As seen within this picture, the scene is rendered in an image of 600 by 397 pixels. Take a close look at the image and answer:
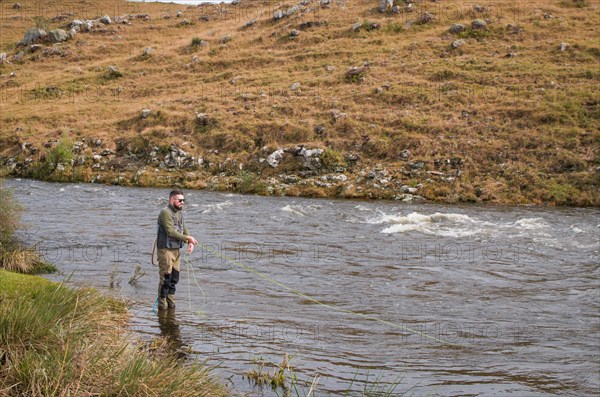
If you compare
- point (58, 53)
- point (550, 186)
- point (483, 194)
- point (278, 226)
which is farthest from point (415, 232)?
point (58, 53)

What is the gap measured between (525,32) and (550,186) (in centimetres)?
2196

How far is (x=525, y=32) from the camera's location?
155 feet

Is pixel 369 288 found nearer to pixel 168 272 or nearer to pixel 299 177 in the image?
pixel 168 272

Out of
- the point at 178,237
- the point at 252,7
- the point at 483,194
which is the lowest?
the point at 483,194

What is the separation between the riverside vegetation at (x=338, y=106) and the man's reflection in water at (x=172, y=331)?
18.6m

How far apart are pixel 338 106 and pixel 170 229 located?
28.1 metres

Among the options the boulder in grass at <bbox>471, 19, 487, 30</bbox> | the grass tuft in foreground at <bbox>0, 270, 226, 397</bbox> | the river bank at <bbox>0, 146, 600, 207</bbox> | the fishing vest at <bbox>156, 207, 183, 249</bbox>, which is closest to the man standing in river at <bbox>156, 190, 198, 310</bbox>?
the fishing vest at <bbox>156, 207, 183, 249</bbox>

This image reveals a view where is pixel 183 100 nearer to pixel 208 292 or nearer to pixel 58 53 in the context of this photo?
pixel 58 53

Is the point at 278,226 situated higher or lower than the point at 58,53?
lower

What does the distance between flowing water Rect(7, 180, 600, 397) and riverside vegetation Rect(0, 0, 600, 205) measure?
5.22 metres

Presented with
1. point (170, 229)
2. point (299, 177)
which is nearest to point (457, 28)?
point (299, 177)

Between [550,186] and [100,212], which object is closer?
[100,212]

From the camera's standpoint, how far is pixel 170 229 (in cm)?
1205

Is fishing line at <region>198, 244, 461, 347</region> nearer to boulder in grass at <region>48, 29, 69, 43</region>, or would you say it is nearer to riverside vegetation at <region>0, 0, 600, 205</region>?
riverside vegetation at <region>0, 0, 600, 205</region>
